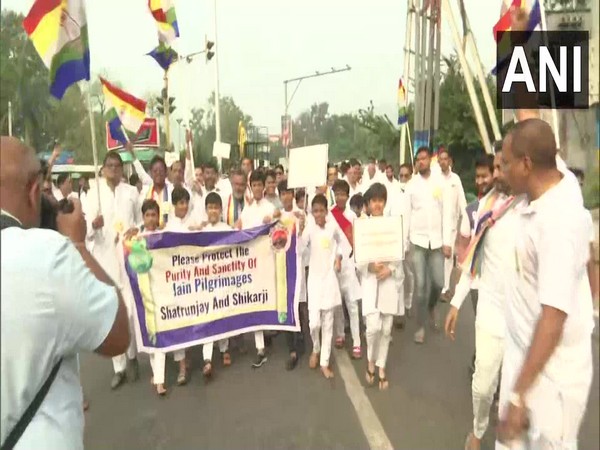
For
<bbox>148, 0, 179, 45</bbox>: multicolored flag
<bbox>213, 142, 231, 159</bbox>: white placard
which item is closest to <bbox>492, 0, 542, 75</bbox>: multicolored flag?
<bbox>213, 142, 231, 159</bbox>: white placard

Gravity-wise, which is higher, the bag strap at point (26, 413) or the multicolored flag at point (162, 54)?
the multicolored flag at point (162, 54)

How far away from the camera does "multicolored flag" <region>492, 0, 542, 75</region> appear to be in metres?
3.91

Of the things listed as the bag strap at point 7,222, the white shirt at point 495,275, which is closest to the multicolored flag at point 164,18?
the white shirt at point 495,275

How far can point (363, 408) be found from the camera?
4285mm

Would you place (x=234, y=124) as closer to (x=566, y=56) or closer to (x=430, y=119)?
(x=430, y=119)

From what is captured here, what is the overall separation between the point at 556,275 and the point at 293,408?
2678 mm

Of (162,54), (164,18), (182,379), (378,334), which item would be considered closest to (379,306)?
(378,334)

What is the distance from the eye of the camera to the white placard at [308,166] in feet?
17.6

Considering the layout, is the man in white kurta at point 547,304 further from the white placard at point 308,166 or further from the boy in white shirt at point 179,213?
the boy in white shirt at point 179,213

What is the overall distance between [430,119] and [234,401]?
8.41ft

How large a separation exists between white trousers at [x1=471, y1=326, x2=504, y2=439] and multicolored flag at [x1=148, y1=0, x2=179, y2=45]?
344 inches

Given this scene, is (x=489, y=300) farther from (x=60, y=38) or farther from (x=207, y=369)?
(x=60, y=38)

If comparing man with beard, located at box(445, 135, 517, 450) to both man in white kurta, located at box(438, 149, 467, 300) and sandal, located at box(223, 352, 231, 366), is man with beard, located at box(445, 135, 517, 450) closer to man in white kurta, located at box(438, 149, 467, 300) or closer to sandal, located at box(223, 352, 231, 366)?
sandal, located at box(223, 352, 231, 366)

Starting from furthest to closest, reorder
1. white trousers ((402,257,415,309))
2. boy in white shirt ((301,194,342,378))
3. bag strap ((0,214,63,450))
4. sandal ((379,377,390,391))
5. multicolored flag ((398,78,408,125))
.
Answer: white trousers ((402,257,415,309)) < multicolored flag ((398,78,408,125)) < boy in white shirt ((301,194,342,378)) < sandal ((379,377,390,391)) < bag strap ((0,214,63,450))
